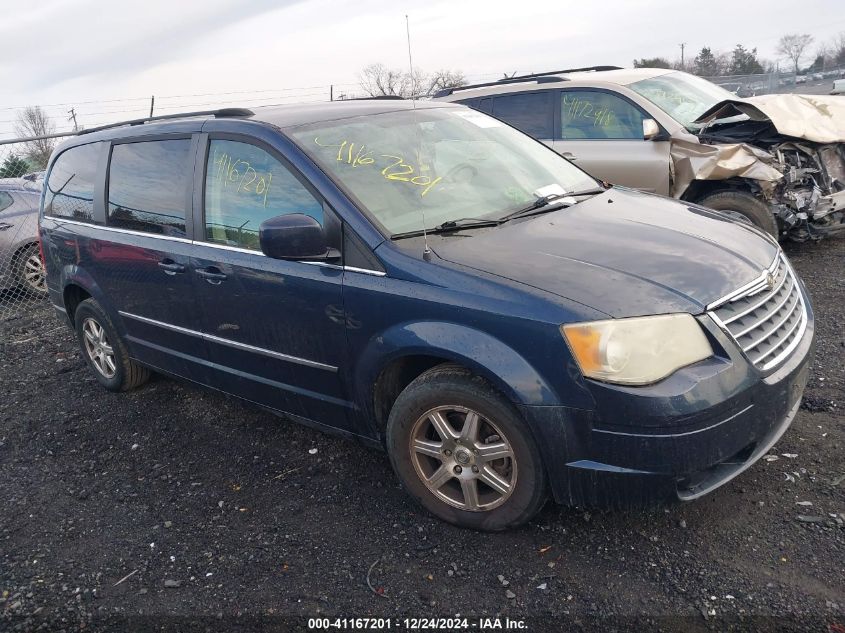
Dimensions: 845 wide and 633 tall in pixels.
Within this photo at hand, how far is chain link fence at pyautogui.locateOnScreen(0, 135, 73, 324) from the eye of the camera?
8.20 meters

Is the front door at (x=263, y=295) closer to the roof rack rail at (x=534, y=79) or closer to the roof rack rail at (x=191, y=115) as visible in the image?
the roof rack rail at (x=191, y=115)

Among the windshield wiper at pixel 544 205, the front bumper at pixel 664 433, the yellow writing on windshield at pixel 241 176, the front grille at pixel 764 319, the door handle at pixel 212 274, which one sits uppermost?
the yellow writing on windshield at pixel 241 176

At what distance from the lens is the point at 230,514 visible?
339cm

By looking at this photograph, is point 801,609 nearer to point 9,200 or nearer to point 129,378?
point 129,378

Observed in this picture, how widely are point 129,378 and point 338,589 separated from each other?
9.27 ft

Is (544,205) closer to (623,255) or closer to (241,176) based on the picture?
(623,255)

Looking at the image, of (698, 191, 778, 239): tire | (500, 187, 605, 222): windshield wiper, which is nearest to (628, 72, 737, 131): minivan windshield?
(698, 191, 778, 239): tire

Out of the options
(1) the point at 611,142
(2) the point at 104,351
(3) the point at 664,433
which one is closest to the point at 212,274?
(2) the point at 104,351

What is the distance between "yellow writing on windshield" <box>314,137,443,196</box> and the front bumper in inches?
52.2

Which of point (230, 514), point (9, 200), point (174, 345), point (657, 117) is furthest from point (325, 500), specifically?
point (9, 200)

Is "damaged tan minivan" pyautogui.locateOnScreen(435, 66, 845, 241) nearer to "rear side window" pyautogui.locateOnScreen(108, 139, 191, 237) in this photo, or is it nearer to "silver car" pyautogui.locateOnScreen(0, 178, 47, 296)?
"rear side window" pyautogui.locateOnScreen(108, 139, 191, 237)

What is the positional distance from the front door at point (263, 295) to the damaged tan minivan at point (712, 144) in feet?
11.2

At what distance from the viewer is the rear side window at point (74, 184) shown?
464 centimetres

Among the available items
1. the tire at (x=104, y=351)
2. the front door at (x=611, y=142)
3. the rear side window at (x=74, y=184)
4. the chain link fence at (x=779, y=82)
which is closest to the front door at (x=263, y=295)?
the tire at (x=104, y=351)
